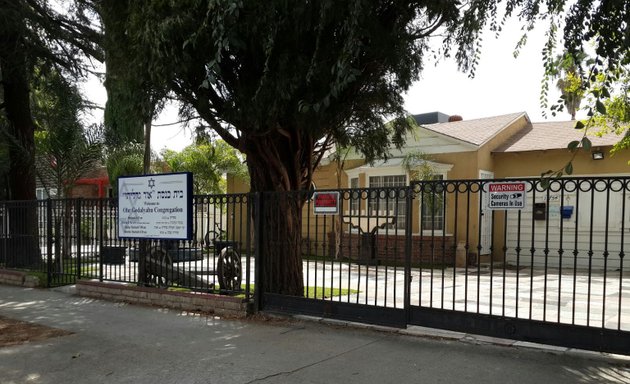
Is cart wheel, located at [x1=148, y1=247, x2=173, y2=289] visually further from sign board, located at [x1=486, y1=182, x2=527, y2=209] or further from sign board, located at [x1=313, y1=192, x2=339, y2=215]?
sign board, located at [x1=486, y1=182, x2=527, y2=209]

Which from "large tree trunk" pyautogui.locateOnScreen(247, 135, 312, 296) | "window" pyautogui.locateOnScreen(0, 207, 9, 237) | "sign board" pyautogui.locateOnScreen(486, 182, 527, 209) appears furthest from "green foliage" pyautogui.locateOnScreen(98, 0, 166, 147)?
"window" pyautogui.locateOnScreen(0, 207, 9, 237)

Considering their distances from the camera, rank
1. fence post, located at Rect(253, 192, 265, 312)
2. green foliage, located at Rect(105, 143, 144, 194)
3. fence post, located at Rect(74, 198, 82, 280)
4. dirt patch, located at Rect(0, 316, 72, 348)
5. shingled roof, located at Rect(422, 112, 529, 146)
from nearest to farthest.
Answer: dirt patch, located at Rect(0, 316, 72, 348) → fence post, located at Rect(253, 192, 265, 312) → fence post, located at Rect(74, 198, 82, 280) → green foliage, located at Rect(105, 143, 144, 194) → shingled roof, located at Rect(422, 112, 529, 146)

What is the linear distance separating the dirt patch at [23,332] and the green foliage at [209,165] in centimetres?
1443

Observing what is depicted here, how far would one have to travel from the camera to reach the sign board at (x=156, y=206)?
27.5 ft

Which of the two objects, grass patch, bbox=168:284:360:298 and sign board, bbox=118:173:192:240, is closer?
grass patch, bbox=168:284:360:298

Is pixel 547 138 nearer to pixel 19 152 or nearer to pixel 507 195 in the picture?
pixel 507 195

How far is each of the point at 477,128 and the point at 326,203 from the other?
1229cm

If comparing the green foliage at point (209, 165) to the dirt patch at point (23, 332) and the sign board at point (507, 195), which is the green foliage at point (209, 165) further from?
the sign board at point (507, 195)

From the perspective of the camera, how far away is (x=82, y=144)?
1295 cm

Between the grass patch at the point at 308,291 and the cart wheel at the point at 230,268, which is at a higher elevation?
the cart wheel at the point at 230,268

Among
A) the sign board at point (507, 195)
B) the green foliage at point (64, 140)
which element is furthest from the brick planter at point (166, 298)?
the green foliage at point (64, 140)

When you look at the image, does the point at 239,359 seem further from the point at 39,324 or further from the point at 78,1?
the point at 78,1

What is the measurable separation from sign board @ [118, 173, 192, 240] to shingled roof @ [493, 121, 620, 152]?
1134cm

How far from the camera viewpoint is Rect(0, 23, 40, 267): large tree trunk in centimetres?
1195
